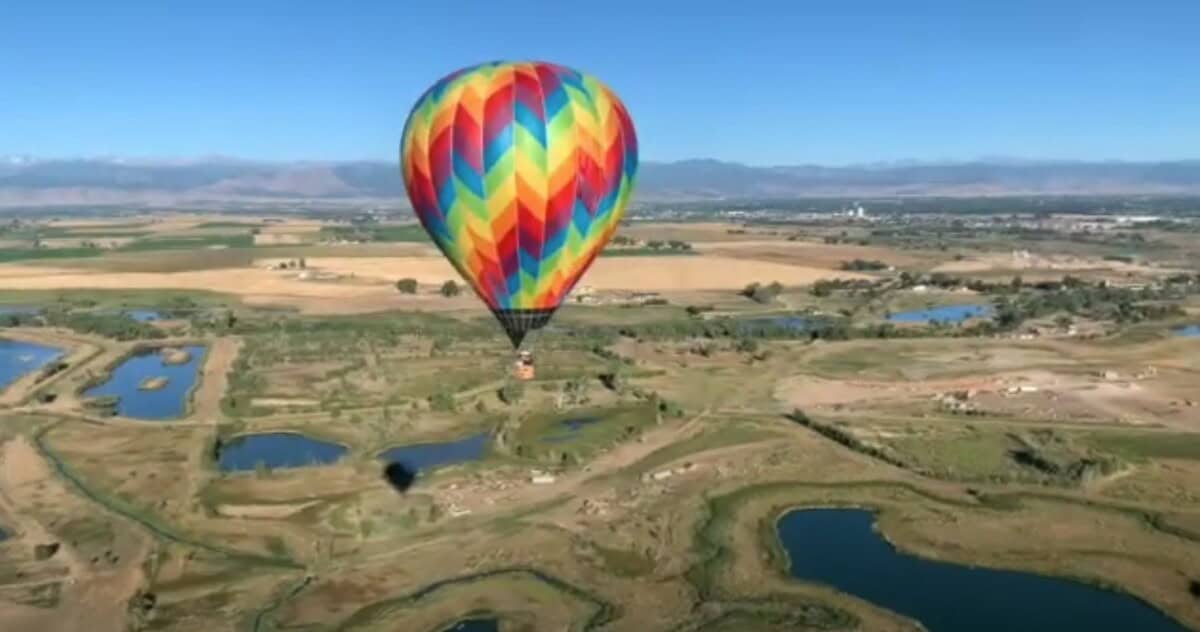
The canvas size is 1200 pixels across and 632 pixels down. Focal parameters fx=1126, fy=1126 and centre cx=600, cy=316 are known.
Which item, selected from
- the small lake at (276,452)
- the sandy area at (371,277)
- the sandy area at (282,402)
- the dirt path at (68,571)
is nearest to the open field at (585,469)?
the dirt path at (68,571)

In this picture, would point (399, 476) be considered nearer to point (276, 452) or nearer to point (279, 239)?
point (276, 452)

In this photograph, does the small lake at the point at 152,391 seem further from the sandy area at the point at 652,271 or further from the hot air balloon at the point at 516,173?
the sandy area at the point at 652,271

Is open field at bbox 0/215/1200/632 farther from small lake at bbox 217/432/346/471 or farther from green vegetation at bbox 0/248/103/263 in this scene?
green vegetation at bbox 0/248/103/263

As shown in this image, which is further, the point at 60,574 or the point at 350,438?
the point at 350,438

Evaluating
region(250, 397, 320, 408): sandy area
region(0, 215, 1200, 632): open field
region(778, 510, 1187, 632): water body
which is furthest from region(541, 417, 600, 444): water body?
region(778, 510, 1187, 632): water body

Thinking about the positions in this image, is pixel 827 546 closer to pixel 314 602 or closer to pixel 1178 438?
pixel 314 602

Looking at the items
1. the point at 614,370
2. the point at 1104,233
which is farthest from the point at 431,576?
the point at 1104,233
